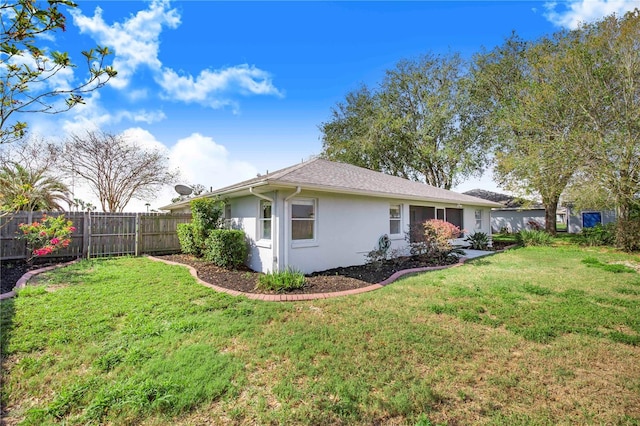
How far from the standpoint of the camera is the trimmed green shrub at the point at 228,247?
324 inches

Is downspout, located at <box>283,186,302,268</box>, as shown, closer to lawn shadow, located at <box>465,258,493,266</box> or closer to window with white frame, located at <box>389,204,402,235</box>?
window with white frame, located at <box>389,204,402,235</box>

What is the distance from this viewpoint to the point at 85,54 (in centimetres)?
225

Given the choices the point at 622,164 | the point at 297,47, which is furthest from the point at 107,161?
the point at 622,164

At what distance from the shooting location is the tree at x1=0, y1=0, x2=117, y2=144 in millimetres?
1989

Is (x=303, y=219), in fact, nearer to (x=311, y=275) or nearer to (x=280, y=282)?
(x=311, y=275)

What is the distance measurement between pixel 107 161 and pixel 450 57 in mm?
26868

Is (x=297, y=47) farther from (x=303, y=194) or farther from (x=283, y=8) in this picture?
(x=303, y=194)

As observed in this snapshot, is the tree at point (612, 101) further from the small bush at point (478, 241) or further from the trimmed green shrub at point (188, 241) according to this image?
the trimmed green shrub at point (188, 241)

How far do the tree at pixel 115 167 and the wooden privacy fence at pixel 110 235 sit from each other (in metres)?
11.0

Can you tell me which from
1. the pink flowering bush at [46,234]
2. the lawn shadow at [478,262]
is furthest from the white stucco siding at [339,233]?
the pink flowering bush at [46,234]

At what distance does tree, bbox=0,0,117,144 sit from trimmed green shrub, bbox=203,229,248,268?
6039 millimetres

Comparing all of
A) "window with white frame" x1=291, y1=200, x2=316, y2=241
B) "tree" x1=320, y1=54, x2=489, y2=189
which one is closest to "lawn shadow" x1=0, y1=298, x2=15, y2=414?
"window with white frame" x1=291, y1=200, x2=316, y2=241

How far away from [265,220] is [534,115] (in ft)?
51.2

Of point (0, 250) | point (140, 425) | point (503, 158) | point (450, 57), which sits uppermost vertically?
point (450, 57)
